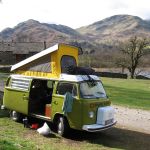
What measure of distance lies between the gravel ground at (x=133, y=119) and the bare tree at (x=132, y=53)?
62028 millimetres

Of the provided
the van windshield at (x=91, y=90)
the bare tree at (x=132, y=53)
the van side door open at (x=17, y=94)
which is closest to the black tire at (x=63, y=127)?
the van windshield at (x=91, y=90)

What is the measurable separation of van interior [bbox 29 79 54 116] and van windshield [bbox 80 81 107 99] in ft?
7.25

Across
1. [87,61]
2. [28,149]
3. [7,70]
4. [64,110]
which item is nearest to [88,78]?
[64,110]

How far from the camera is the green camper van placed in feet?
47.5

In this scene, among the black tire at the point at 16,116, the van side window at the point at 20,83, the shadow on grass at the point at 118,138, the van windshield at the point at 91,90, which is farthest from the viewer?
the black tire at the point at 16,116

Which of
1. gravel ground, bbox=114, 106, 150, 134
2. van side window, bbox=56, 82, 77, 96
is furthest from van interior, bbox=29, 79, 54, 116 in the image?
gravel ground, bbox=114, 106, 150, 134

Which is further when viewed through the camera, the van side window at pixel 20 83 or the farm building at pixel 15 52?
the farm building at pixel 15 52

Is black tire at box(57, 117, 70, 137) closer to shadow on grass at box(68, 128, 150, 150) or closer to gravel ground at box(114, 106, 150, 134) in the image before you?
shadow on grass at box(68, 128, 150, 150)

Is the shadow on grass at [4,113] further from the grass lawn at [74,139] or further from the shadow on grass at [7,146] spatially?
the shadow on grass at [7,146]

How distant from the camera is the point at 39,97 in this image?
17109mm

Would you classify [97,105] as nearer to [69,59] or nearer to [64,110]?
[64,110]

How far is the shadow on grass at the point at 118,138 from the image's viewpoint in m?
14.4

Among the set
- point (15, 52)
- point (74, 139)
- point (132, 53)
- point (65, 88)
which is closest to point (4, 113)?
point (65, 88)

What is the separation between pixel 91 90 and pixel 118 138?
207 centimetres
